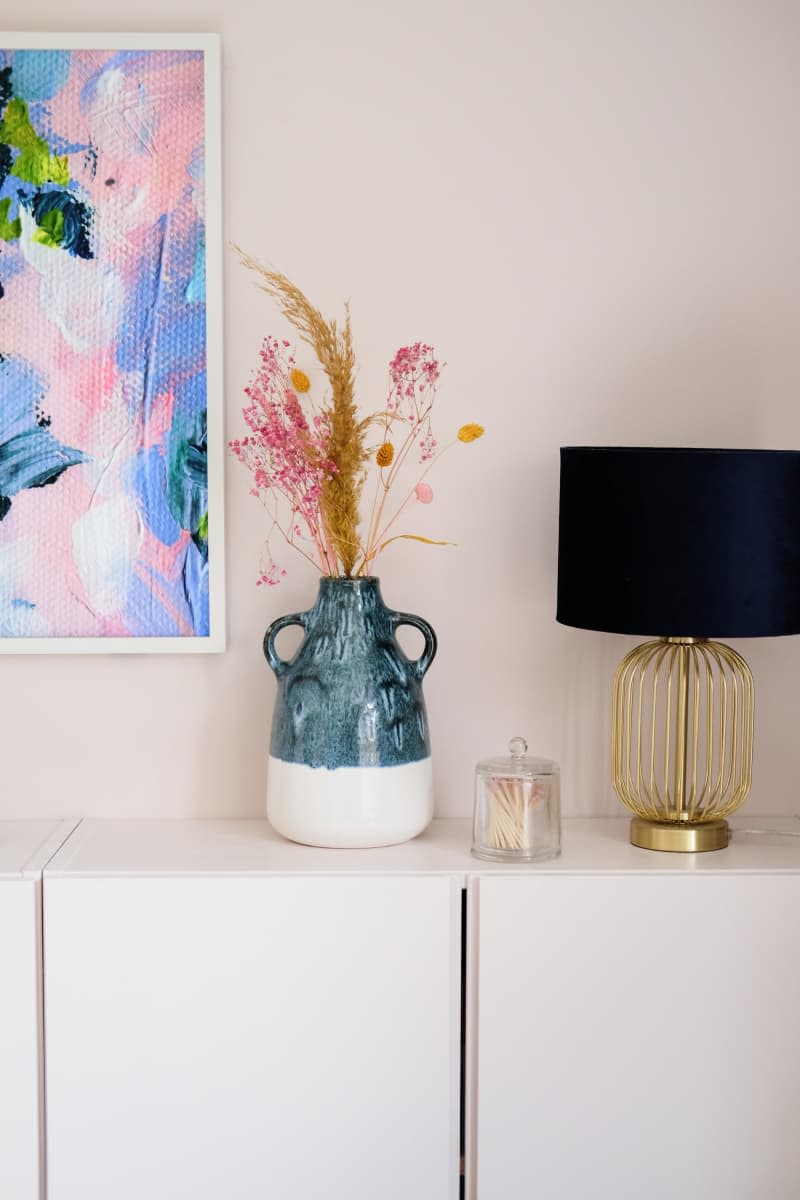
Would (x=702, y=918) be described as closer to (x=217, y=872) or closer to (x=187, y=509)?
(x=217, y=872)

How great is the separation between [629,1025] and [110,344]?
1218 mm

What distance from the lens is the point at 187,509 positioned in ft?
6.26

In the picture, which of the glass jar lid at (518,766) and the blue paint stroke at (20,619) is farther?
the blue paint stroke at (20,619)

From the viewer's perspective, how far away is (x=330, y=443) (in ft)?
5.85

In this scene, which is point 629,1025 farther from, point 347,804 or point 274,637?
point 274,637

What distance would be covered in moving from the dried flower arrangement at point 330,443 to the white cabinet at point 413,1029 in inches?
19.5

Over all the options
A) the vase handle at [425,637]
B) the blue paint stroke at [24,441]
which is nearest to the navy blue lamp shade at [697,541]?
the vase handle at [425,637]

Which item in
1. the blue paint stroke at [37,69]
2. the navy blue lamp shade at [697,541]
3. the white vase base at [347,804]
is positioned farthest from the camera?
the blue paint stroke at [37,69]

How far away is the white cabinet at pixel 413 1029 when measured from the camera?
1.66m

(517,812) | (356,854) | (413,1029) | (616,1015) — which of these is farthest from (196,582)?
(616,1015)

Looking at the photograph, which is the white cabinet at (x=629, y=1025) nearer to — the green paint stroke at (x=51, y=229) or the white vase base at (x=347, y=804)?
the white vase base at (x=347, y=804)

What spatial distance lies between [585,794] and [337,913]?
506mm

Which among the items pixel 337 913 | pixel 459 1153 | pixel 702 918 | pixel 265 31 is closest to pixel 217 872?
pixel 337 913

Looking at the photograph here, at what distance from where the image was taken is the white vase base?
5.71ft
